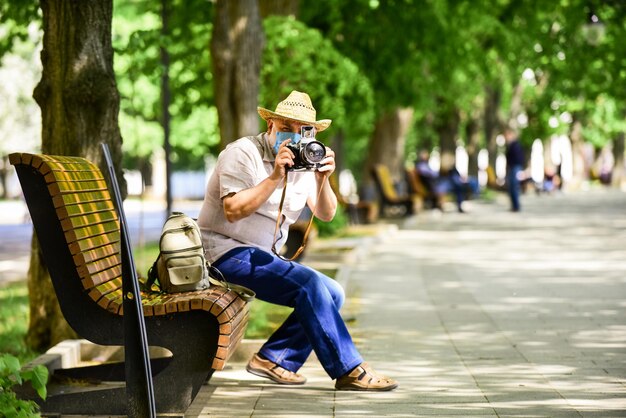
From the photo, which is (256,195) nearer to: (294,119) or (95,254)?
(294,119)

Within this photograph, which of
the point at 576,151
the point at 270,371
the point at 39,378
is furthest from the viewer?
the point at 576,151

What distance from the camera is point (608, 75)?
87.5 feet

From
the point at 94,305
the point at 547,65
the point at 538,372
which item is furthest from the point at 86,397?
the point at 547,65

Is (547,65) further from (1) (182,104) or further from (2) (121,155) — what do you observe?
(2) (121,155)

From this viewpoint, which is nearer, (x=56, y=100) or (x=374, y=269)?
(x=56, y=100)

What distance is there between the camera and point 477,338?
9.03 m

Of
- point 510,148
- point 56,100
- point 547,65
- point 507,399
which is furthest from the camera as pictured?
point 510,148

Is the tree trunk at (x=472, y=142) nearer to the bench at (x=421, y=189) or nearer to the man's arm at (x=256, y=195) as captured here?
the bench at (x=421, y=189)

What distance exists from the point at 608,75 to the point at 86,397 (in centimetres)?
2223

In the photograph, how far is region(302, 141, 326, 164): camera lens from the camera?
20.9 feet

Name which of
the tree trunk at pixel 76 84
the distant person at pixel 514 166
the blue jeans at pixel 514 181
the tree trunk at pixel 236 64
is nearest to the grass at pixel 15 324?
the tree trunk at pixel 76 84

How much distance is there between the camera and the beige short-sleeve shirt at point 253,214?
6688 mm

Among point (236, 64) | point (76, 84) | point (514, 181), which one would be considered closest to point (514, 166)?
point (514, 181)

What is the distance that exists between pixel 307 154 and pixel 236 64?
7.52m
